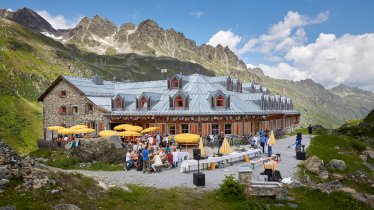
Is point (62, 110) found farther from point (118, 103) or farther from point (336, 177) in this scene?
point (336, 177)

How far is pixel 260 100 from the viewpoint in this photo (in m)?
46.6

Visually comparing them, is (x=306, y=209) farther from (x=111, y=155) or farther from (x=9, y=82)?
(x=9, y=82)

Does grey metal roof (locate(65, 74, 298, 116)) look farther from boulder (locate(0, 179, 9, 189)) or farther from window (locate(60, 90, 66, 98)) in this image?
boulder (locate(0, 179, 9, 189))

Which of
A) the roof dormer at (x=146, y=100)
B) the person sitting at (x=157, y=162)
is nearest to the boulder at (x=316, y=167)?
the person sitting at (x=157, y=162)

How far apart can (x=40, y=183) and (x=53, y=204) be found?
1843 millimetres

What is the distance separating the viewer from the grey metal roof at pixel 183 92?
40.2m

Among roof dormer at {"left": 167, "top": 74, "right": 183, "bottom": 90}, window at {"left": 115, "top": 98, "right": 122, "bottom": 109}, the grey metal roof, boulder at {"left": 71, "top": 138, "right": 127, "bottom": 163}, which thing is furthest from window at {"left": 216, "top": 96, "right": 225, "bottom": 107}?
boulder at {"left": 71, "top": 138, "right": 127, "bottom": 163}

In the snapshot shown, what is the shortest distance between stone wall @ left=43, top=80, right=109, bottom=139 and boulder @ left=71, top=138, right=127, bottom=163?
16.5 meters

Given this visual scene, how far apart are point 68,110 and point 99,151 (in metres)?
21.9

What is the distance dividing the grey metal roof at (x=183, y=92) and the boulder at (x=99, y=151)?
13180 mm

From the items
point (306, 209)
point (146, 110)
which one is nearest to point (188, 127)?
point (146, 110)

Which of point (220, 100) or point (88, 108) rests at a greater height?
point (220, 100)

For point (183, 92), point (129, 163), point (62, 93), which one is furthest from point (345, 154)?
point (62, 93)

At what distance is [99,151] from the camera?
27.1 meters
